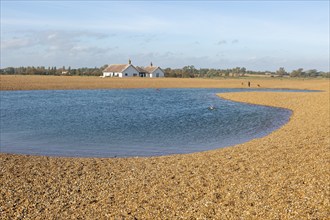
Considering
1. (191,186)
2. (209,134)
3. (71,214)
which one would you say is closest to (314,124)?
(209,134)

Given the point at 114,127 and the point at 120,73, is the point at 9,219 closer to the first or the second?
the point at 114,127

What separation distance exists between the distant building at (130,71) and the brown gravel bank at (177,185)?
9954 centimetres

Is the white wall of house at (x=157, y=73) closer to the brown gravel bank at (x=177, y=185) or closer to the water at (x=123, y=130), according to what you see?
the water at (x=123, y=130)

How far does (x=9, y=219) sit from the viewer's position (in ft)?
27.4

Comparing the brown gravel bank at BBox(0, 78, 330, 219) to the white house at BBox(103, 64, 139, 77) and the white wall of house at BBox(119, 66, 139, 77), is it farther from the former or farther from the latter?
the white wall of house at BBox(119, 66, 139, 77)

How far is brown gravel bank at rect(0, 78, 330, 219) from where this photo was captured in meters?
8.71

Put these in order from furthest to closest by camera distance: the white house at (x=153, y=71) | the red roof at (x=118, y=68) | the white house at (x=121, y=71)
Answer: the white house at (x=153, y=71), the red roof at (x=118, y=68), the white house at (x=121, y=71)

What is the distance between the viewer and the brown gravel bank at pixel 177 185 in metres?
8.71

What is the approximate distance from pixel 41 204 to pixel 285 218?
19.9 ft

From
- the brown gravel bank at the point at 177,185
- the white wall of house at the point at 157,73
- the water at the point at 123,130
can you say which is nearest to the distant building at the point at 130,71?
the white wall of house at the point at 157,73

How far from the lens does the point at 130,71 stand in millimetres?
115250

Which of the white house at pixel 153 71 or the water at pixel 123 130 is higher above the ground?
the white house at pixel 153 71

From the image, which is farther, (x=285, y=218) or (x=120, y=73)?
(x=120, y=73)

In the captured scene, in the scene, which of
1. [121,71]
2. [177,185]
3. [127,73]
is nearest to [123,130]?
[177,185]
